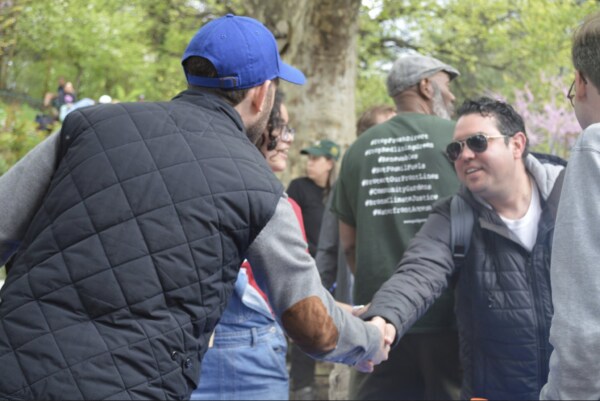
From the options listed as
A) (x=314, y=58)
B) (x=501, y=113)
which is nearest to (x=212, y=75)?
(x=501, y=113)

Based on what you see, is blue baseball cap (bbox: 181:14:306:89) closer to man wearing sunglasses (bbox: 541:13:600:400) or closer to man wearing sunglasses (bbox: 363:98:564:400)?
man wearing sunglasses (bbox: 541:13:600:400)

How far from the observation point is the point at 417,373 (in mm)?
4773

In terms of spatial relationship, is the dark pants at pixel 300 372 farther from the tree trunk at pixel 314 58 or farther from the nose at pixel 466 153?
the nose at pixel 466 153

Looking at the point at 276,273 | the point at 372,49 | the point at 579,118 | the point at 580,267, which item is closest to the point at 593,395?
the point at 580,267

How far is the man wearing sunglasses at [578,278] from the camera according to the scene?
236cm

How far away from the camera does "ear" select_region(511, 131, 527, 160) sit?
409 cm

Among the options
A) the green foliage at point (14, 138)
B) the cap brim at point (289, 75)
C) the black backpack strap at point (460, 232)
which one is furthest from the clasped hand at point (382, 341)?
the green foliage at point (14, 138)

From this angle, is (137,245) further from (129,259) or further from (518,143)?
(518,143)

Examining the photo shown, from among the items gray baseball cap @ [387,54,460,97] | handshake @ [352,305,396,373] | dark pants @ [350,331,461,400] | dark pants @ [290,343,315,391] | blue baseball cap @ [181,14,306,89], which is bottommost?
dark pants @ [290,343,315,391]

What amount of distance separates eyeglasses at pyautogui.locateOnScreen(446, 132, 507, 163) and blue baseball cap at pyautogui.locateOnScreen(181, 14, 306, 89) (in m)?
1.31

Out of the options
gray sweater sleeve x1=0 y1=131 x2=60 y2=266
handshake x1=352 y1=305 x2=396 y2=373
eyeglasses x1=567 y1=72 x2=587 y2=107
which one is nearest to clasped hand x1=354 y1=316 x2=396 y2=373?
handshake x1=352 y1=305 x2=396 y2=373

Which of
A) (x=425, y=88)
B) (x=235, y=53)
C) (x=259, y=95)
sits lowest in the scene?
(x=425, y=88)

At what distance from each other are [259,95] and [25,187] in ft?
2.78

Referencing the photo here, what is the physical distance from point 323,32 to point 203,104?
8.32 meters
